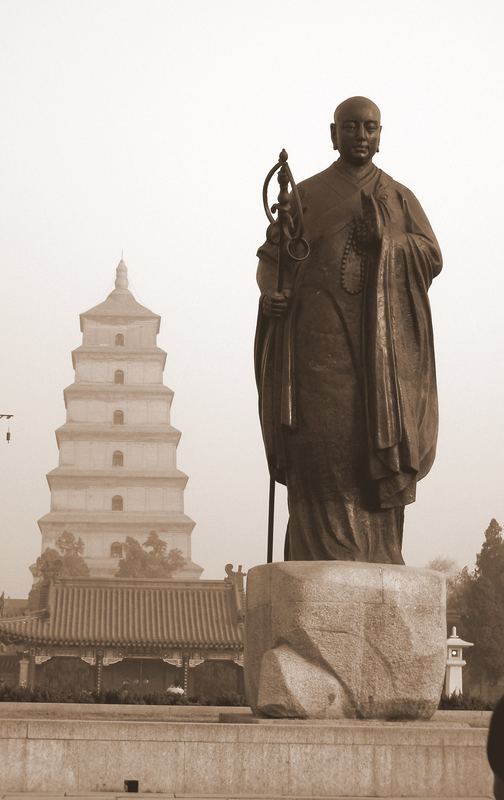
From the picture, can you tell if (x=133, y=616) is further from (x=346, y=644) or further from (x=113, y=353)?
(x=113, y=353)

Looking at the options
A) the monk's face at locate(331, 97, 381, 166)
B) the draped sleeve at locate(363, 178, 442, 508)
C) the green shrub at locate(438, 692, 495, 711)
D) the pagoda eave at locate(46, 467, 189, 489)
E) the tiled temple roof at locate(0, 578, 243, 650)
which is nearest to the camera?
the draped sleeve at locate(363, 178, 442, 508)

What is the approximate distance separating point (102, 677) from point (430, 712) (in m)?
30.8

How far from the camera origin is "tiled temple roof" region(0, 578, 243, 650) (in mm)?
37094

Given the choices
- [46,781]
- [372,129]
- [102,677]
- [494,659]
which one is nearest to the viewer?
[46,781]

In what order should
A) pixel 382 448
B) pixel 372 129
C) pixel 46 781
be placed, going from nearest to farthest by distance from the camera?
pixel 46 781 → pixel 382 448 → pixel 372 129

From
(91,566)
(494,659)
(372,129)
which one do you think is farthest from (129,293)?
(372,129)

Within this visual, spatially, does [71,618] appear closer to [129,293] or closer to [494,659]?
[494,659]

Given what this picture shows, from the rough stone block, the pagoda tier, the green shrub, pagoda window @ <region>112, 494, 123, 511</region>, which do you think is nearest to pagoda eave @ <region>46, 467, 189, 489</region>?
the pagoda tier

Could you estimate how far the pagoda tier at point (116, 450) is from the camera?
246 feet

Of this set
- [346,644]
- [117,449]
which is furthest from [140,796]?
[117,449]

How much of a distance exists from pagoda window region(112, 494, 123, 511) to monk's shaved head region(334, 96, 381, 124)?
68987 millimetres

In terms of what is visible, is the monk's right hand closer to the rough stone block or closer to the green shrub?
the rough stone block

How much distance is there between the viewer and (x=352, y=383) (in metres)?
8.20

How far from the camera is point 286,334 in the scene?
326 inches
